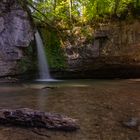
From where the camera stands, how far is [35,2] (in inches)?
733

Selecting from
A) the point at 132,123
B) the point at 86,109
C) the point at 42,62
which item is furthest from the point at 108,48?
the point at 132,123

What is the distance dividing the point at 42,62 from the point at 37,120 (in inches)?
388

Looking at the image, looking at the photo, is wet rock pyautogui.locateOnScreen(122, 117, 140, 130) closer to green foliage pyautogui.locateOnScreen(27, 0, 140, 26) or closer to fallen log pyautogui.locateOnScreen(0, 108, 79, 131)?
fallen log pyautogui.locateOnScreen(0, 108, 79, 131)

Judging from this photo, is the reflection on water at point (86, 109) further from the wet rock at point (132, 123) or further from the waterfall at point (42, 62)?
the waterfall at point (42, 62)

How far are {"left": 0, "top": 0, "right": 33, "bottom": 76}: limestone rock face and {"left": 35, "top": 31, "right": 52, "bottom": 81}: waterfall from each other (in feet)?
3.02

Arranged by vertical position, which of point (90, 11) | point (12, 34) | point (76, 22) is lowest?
point (12, 34)

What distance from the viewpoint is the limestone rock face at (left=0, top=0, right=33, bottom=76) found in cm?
1377

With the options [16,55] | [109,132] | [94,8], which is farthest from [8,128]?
[94,8]

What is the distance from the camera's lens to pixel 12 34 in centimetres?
1401

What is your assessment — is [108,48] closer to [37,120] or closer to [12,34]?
[12,34]

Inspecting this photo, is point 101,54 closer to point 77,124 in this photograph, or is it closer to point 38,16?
point 38,16

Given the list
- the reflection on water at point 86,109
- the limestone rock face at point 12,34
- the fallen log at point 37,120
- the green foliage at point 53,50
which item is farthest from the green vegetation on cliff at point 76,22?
the fallen log at point 37,120

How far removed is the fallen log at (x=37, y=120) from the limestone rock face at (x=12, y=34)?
8200 mm

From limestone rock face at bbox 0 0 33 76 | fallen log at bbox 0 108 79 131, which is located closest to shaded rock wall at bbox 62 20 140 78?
limestone rock face at bbox 0 0 33 76
